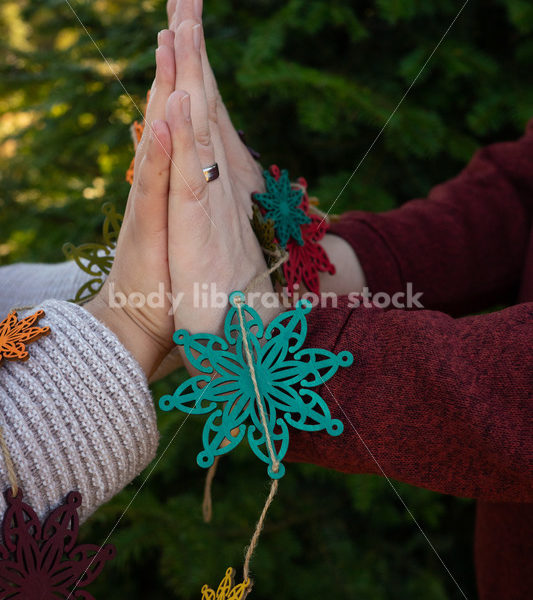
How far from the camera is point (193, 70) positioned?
1.94 ft

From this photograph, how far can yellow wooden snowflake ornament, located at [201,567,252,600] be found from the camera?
538 mm

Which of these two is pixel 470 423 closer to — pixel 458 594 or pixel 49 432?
pixel 49 432

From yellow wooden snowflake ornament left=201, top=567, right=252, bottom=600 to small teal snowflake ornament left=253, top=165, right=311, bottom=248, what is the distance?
14.7 inches

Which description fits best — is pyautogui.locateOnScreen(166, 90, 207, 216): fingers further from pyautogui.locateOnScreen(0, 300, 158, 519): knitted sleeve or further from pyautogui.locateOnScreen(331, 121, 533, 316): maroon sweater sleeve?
pyautogui.locateOnScreen(331, 121, 533, 316): maroon sweater sleeve

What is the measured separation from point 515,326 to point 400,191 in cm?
82

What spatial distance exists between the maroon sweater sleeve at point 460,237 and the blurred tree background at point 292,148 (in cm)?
19

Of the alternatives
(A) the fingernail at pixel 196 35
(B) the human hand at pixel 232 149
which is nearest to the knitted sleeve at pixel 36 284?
(B) the human hand at pixel 232 149

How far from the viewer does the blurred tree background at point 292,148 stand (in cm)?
104

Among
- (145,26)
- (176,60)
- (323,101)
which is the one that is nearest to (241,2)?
(145,26)

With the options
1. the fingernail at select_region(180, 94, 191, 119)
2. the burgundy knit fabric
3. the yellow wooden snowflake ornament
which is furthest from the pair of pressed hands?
the yellow wooden snowflake ornament

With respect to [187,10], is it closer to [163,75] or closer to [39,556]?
[163,75]

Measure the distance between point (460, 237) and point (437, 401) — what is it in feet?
1.43

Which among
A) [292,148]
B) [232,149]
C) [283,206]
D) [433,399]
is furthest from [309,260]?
[292,148]

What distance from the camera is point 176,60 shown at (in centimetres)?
59
